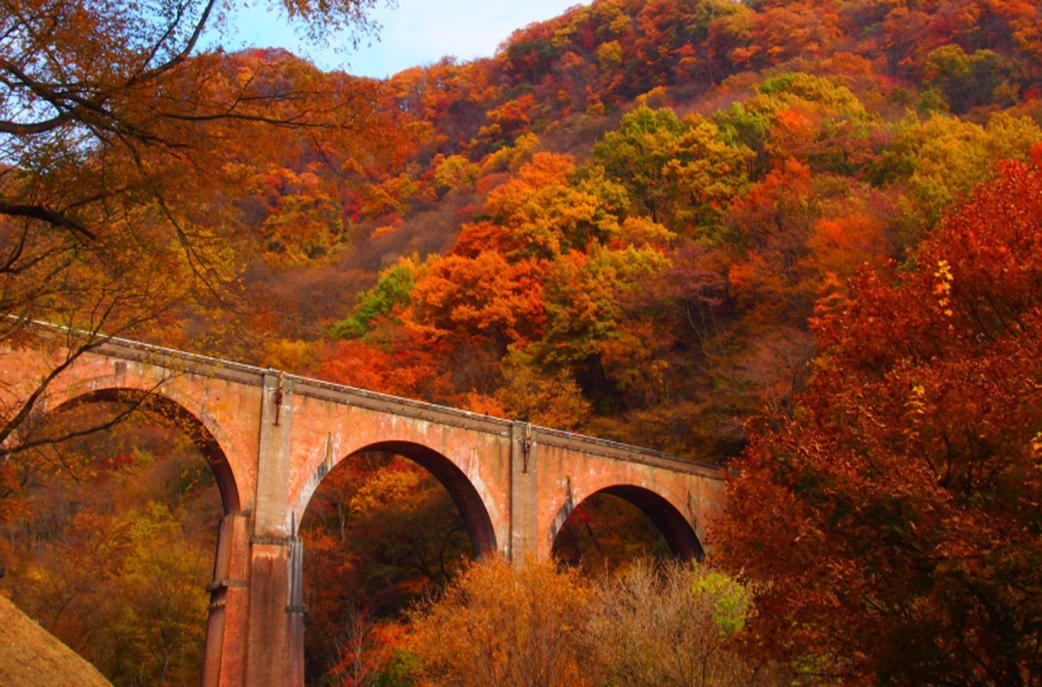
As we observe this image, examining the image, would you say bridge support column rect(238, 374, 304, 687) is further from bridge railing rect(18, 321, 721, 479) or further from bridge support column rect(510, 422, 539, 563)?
bridge support column rect(510, 422, 539, 563)

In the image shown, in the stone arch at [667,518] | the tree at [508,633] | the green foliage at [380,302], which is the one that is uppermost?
the green foliage at [380,302]

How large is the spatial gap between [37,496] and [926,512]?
29.4 meters

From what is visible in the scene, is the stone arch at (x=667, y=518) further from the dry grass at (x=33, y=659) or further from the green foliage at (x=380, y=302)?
the dry grass at (x=33, y=659)

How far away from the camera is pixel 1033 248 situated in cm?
952

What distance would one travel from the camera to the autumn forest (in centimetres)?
728

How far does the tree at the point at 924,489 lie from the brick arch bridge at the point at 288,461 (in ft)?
29.7

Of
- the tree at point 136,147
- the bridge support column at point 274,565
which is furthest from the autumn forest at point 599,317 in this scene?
the bridge support column at point 274,565

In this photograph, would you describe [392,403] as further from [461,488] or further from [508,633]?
[508,633]

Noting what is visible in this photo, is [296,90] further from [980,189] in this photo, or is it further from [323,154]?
[980,189]

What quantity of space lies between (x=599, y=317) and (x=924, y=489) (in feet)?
70.8

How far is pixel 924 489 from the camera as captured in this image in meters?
7.42

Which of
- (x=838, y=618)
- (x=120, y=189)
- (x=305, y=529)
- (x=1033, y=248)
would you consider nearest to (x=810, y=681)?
(x=838, y=618)

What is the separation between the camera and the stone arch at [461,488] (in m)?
20.7

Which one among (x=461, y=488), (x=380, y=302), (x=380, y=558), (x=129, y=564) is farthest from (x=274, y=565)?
(x=380, y=302)
